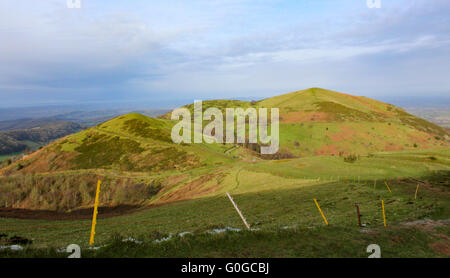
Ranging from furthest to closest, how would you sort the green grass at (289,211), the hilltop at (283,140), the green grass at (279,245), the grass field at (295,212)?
the hilltop at (283,140) < the green grass at (289,211) < the grass field at (295,212) < the green grass at (279,245)

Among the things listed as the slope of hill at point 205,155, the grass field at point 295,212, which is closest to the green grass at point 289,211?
the grass field at point 295,212

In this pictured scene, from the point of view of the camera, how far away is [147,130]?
357ft

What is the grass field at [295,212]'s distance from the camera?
1145cm

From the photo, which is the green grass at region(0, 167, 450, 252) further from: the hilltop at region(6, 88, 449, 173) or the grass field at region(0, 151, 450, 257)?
the hilltop at region(6, 88, 449, 173)

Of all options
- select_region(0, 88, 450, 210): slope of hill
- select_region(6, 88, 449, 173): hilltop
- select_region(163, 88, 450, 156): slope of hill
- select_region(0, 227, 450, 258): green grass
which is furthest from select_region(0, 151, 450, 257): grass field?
select_region(163, 88, 450, 156): slope of hill

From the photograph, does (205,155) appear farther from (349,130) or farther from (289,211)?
(349,130)

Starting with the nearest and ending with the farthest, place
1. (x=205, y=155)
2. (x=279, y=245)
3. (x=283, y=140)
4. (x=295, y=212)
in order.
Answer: (x=279, y=245), (x=295, y=212), (x=205, y=155), (x=283, y=140)

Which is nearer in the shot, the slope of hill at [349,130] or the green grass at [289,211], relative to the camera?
the green grass at [289,211]

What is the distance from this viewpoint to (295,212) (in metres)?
23.3

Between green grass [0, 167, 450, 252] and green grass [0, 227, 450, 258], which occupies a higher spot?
green grass [0, 227, 450, 258]

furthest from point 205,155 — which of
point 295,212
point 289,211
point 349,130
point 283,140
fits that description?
point 349,130

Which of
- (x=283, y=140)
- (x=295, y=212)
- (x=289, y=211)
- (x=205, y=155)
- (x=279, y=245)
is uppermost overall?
(x=279, y=245)

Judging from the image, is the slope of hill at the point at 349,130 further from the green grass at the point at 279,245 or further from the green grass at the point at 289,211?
the green grass at the point at 279,245

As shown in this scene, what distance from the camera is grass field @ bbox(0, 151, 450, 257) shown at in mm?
11453
